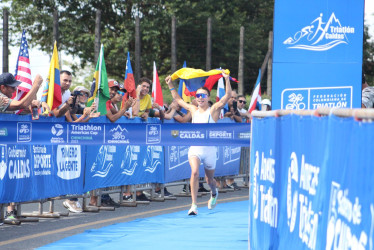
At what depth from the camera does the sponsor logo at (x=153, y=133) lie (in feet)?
38.5

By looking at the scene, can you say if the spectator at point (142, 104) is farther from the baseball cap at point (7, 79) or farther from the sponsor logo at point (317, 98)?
the sponsor logo at point (317, 98)

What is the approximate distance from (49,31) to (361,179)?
5340 centimetres

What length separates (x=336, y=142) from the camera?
13.8 ft

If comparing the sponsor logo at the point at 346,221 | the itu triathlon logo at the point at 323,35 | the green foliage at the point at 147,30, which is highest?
the green foliage at the point at 147,30

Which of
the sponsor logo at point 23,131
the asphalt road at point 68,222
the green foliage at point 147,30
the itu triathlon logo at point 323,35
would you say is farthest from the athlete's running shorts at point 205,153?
the green foliage at point 147,30

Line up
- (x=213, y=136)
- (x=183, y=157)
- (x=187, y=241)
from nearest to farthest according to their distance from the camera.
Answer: (x=187, y=241) < (x=213, y=136) < (x=183, y=157)

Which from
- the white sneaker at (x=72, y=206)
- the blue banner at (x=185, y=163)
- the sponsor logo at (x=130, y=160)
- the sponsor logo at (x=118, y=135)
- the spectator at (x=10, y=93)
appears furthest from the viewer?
the blue banner at (x=185, y=163)

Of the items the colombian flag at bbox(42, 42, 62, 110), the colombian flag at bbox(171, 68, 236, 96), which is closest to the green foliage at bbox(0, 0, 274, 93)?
the colombian flag at bbox(171, 68, 236, 96)

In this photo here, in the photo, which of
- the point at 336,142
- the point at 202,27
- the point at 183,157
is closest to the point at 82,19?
the point at 202,27

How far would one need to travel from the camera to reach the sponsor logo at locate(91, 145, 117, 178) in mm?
12844

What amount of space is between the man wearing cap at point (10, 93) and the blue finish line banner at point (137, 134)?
0.57 m

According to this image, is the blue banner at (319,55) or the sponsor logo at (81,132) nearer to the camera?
the blue banner at (319,55)

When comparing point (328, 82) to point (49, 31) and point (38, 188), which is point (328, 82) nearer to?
point (38, 188)

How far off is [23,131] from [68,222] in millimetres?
1662
